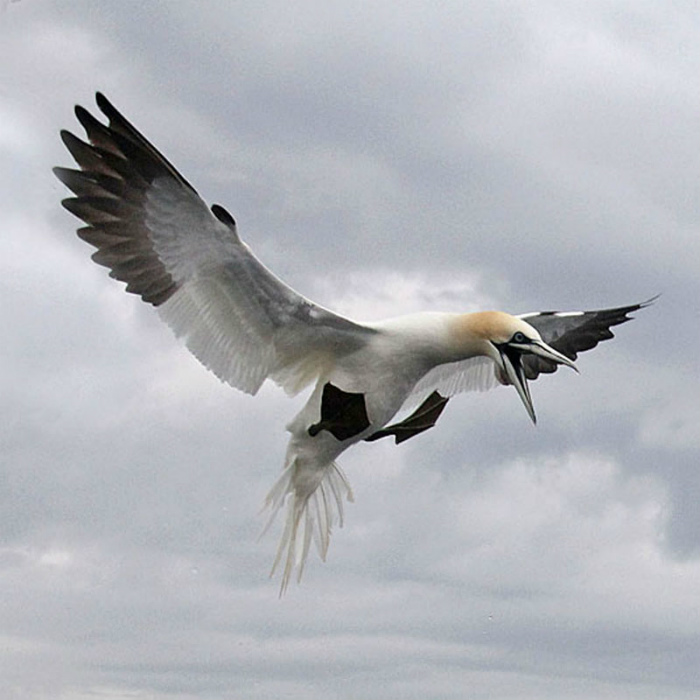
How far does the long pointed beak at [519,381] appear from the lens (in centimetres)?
1335

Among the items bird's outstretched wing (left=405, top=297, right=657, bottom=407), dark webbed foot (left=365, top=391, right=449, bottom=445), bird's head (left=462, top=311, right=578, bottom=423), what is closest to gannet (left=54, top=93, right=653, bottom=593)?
bird's head (left=462, top=311, right=578, bottom=423)

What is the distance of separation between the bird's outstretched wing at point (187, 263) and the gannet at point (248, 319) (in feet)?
0.04

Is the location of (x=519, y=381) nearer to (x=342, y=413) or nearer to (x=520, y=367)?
Result: (x=520, y=367)

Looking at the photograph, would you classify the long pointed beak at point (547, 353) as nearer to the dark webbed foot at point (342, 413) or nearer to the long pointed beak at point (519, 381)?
the long pointed beak at point (519, 381)

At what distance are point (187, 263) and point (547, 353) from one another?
3495 mm

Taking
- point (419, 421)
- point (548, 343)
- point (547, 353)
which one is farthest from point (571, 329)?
point (547, 353)

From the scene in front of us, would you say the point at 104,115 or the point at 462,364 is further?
the point at 462,364

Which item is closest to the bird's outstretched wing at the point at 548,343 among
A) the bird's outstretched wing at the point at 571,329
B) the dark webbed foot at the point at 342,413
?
the bird's outstretched wing at the point at 571,329

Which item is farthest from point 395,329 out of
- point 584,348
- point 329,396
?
point 584,348

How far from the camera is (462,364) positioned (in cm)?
1673

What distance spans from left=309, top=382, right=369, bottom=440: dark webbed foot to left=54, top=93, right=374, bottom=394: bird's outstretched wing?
0.43 m

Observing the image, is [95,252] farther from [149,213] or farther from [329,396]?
[329,396]

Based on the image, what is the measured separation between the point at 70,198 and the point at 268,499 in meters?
3.70

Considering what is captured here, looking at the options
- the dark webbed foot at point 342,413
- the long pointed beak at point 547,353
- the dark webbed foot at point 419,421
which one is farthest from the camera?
the dark webbed foot at point 419,421
